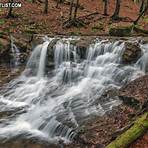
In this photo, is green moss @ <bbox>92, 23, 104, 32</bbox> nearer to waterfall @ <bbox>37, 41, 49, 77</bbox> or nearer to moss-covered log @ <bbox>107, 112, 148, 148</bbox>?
waterfall @ <bbox>37, 41, 49, 77</bbox>

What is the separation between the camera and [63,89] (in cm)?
1673

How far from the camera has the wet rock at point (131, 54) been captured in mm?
18094

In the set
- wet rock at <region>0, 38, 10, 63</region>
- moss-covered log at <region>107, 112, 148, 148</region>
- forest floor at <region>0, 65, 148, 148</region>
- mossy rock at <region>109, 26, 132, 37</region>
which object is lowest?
forest floor at <region>0, 65, 148, 148</region>

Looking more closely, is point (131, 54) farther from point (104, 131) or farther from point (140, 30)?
point (104, 131)

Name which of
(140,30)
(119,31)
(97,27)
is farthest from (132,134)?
(97,27)

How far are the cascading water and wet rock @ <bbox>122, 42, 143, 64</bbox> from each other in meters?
0.31

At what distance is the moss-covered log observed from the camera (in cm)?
921

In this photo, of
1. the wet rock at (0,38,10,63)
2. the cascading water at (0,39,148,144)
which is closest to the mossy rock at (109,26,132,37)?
the cascading water at (0,39,148,144)

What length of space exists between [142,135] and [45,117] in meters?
4.92

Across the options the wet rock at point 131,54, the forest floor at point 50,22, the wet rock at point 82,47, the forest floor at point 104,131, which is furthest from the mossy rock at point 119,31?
the forest floor at point 104,131

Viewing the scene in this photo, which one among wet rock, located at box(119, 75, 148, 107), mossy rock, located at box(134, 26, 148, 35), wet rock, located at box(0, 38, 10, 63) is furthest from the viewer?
mossy rock, located at box(134, 26, 148, 35)

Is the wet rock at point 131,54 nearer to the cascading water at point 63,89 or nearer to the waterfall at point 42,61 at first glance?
the cascading water at point 63,89

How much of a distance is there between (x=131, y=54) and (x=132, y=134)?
9.23m

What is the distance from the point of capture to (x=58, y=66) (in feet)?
62.7
